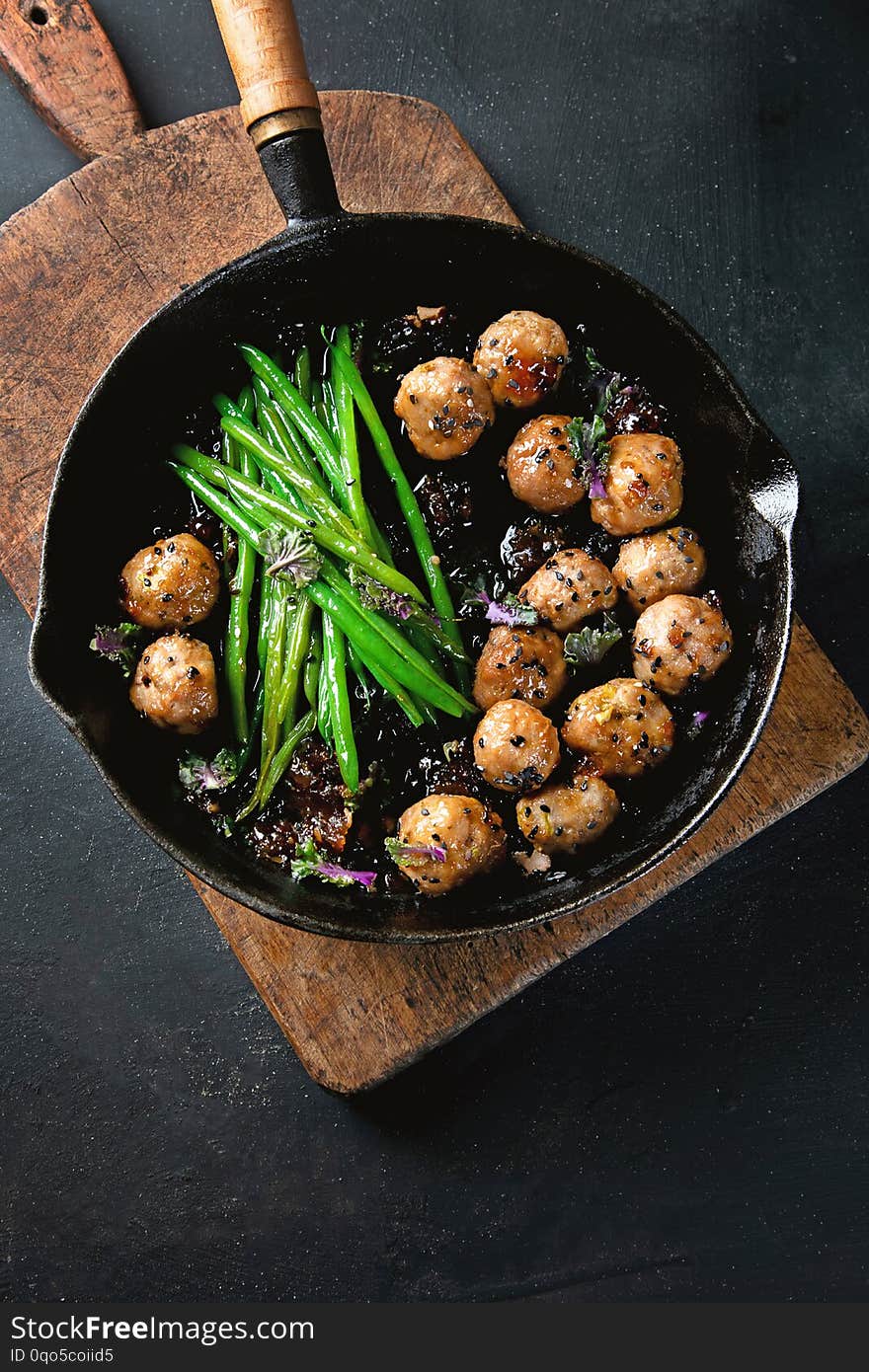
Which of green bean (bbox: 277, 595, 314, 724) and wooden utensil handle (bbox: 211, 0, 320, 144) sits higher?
wooden utensil handle (bbox: 211, 0, 320, 144)

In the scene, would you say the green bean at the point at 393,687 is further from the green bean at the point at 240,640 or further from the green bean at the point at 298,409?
the green bean at the point at 298,409

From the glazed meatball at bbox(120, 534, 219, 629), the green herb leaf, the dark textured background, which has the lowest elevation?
the dark textured background

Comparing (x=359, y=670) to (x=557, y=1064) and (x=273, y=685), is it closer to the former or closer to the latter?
(x=273, y=685)

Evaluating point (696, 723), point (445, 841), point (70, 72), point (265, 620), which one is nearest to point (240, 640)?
point (265, 620)

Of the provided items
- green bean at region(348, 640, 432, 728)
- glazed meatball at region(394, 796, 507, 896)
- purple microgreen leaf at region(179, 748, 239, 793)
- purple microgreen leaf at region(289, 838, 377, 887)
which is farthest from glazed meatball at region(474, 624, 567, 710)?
purple microgreen leaf at region(179, 748, 239, 793)

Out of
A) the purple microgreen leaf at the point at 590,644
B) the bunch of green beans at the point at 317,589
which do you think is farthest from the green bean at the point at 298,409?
the purple microgreen leaf at the point at 590,644

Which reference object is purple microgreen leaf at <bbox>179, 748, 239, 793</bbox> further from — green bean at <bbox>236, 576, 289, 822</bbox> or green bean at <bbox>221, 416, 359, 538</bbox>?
green bean at <bbox>221, 416, 359, 538</bbox>

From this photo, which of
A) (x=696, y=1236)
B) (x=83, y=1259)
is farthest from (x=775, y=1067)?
(x=83, y=1259)

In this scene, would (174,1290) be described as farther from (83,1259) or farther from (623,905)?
(623,905)
